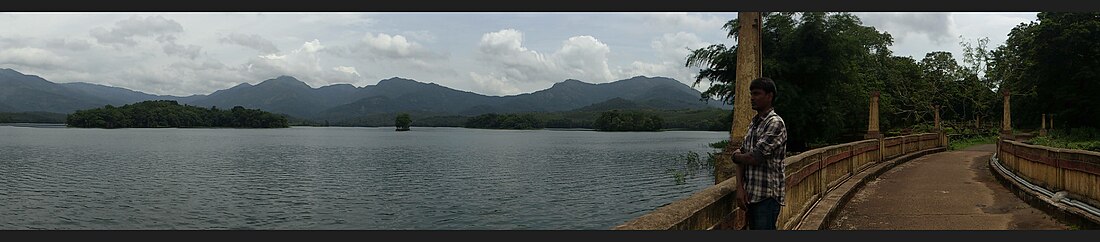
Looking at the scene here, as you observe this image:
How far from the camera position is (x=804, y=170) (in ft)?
27.0

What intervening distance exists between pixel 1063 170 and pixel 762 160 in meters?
7.14

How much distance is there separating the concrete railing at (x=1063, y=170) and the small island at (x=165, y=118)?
558 feet

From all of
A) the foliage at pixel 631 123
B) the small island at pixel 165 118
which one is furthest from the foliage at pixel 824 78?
the small island at pixel 165 118

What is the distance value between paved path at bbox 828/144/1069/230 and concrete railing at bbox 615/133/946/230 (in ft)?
1.57

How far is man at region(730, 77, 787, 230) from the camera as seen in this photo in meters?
4.43

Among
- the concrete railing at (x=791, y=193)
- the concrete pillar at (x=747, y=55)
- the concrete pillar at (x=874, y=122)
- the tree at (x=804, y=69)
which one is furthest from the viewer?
the tree at (x=804, y=69)

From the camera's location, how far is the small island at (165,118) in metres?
154

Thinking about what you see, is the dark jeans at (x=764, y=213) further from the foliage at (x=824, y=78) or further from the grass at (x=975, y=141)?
the grass at (x=975, y=141)

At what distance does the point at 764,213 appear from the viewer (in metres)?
4.73

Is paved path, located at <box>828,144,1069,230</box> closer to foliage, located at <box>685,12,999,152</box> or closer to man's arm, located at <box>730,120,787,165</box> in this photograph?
man's arm, located at <box>730,120,787,165</box>

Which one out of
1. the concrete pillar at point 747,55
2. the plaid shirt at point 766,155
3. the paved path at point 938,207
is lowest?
the paved path at point 938,207

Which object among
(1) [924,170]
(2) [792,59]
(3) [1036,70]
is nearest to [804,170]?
(1) [924,170]

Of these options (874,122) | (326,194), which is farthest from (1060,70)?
(326,194)

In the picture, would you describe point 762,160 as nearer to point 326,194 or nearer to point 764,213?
point 764,213
